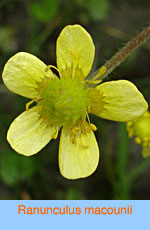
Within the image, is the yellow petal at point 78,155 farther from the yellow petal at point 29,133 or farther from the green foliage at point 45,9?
the green foliage at point 45,9

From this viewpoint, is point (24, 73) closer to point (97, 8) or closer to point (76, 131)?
point (76, 131)

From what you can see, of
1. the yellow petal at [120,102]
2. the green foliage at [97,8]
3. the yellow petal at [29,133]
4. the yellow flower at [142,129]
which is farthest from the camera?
the green foliage at [97,8]

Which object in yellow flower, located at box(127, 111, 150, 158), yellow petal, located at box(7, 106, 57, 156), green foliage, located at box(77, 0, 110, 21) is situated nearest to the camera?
yellow petal, located at box(7, 106, 57, 156)

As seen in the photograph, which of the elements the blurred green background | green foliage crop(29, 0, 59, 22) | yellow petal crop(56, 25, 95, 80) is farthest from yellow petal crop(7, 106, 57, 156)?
green foliage crop(29, 0, 59, 22)

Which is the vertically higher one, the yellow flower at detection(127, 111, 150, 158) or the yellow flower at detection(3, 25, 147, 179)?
the yellow flower at detection(3, 25, 147, 179)

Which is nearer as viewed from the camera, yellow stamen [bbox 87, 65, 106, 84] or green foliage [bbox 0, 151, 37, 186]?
yellow stamen [bbox 87, 65, 106, 84]

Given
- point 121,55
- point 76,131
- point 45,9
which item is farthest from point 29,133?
point 45,9

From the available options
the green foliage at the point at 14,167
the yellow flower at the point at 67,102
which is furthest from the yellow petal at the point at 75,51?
the green foliage at the point at 14,167

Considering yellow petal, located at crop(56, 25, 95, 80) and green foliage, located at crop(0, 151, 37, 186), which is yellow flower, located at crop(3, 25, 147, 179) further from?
green foliage, located at crop(0, 151, 37, 186)
